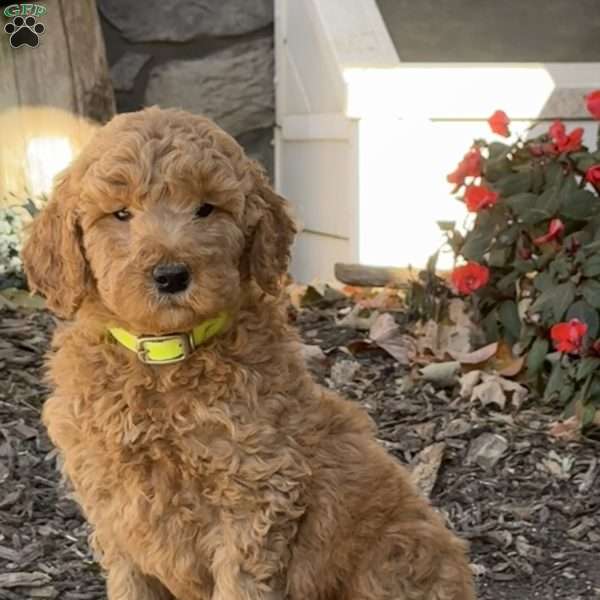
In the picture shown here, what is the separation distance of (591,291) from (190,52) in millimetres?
3647

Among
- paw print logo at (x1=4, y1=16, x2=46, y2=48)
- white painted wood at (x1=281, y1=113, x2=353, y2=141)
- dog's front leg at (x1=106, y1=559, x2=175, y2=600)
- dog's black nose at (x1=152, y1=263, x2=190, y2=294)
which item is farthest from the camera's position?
white painted wood at (x1=281, y1=113, x2=353, y2=141)

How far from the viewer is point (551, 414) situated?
5277 millimetres

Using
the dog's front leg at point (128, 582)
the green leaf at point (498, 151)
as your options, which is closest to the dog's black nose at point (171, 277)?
the dog's front leg at point (128, 582)

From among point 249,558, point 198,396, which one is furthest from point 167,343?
point 249,558

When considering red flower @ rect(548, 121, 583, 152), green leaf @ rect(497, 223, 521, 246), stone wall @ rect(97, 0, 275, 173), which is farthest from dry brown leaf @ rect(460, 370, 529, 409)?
stone wall @ rect(97, 0, 275, 173)

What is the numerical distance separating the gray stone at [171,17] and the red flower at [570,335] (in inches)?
145

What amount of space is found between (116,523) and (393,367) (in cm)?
261

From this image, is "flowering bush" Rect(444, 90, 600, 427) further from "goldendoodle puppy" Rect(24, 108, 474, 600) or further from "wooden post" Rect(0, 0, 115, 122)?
"wooden post" Rect(0, 0, 115, 122)

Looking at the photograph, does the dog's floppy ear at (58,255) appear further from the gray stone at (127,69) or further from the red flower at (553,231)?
the gray stone at (127,69)

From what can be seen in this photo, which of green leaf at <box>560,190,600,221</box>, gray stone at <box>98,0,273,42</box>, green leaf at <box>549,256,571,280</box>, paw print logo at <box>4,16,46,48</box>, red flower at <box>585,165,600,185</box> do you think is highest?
paw print logo at <box>4,16,46,48</box>

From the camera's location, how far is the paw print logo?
22.0ft

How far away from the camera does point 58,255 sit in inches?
126

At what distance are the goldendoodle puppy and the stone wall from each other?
15.3 feet

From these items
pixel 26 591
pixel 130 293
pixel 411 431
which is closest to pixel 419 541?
pixel 130 293
